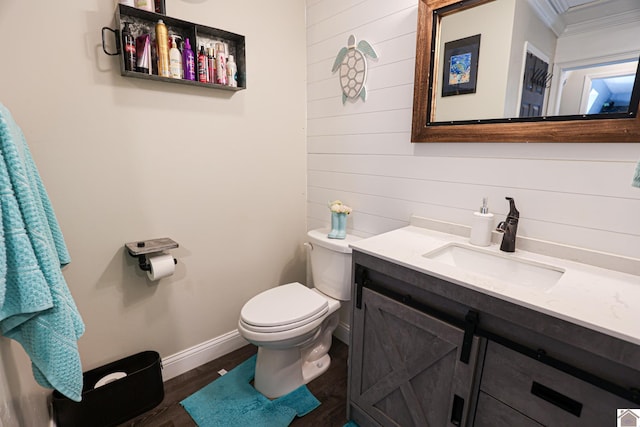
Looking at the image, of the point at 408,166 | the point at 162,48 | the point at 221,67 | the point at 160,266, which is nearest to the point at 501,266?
the point at 408,166

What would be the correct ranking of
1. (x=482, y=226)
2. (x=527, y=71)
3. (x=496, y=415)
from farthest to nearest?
(x=482, y=226) → (x=527, y=71) → (x=496, y=415)

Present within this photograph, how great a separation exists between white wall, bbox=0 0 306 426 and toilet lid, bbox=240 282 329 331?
1.39ft

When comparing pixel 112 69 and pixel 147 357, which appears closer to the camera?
pixel 112 69

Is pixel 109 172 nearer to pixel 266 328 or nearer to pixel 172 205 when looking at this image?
pixel 172 205

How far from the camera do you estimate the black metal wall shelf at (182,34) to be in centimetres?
136

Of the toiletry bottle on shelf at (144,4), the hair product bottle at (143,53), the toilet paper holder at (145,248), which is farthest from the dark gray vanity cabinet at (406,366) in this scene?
the toiletry bottle on shelf at (144,4)

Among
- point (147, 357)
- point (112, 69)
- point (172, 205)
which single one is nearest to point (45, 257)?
point (172, 205)

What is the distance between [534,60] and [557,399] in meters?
1.14

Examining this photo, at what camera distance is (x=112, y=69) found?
1401 mm

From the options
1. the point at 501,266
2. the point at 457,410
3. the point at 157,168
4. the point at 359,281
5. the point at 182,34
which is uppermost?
the point at 182,34

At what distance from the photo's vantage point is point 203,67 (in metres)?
1.57

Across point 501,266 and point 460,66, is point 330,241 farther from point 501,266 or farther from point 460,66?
point 460,66

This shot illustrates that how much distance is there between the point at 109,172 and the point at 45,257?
80cm

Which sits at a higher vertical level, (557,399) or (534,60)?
(534,60)
